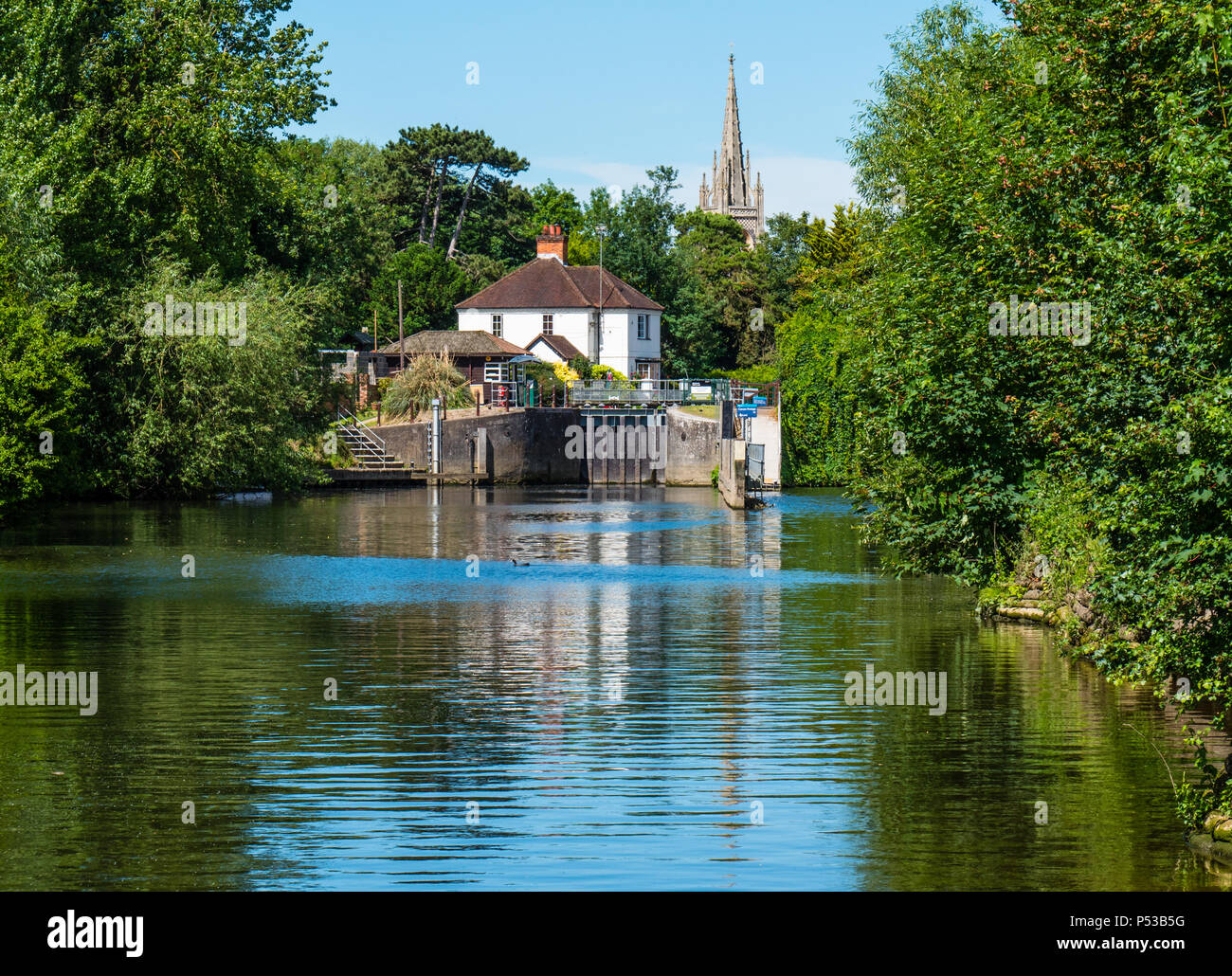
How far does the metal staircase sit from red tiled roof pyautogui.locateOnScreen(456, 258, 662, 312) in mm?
34445

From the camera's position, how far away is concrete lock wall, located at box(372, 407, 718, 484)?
89.4 meters

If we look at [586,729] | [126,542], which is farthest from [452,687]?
[126,542]

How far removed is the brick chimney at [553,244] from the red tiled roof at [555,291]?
1.39 m

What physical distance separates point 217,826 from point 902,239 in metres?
26.9

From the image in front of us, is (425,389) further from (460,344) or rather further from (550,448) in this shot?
(460,344)

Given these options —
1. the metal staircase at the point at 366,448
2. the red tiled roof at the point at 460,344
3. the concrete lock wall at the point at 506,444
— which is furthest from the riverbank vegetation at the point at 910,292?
the metal staircase at the point at 366,448

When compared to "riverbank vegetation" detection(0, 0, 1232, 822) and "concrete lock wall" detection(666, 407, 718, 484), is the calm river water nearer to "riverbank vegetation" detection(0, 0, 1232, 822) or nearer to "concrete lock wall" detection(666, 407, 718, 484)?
"riverbank vegetation" detection(0, 0, 1232, 822)

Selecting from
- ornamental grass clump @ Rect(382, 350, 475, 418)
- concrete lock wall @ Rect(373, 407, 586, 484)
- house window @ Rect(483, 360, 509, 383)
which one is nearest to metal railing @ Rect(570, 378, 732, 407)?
concrete lock wall @ Rect(373, 407, 586, 484)

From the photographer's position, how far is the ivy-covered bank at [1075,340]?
13633 millimetres

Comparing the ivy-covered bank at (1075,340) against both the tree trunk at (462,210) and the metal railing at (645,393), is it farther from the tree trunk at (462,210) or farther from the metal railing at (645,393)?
the tree trunk at (462,210)

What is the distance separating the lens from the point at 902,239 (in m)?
37.6

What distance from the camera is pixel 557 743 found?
63.7 ft
